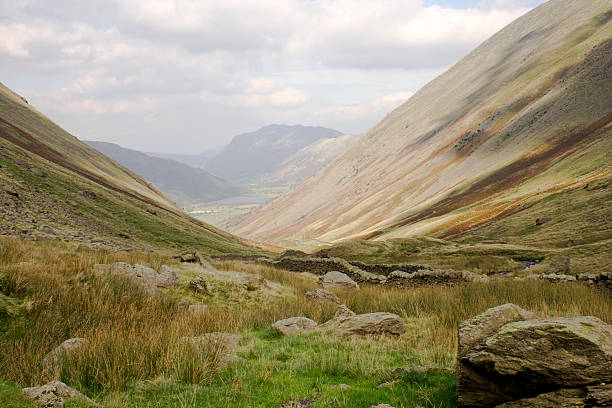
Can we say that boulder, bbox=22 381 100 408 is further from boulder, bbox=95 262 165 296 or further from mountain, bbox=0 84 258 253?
mountain, bbox=0 84 258 253

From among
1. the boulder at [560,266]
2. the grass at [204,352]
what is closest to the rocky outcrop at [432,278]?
the boulder at [560,266]

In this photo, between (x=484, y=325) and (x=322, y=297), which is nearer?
(x=484, y=325)

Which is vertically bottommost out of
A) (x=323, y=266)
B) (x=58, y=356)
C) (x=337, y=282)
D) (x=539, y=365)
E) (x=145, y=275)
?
(x=323, y=266)

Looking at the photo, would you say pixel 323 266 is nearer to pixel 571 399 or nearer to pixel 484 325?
pixel 484 325

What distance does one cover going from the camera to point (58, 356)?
6.69 metres

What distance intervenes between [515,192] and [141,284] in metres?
71.5

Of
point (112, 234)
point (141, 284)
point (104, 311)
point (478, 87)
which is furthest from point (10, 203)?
point (478, 87)

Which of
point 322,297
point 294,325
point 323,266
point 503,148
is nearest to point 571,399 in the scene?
point 294,325

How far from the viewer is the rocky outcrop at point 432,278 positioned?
72.7 feet

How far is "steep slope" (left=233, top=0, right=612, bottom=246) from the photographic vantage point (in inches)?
2680

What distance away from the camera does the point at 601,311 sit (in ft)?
32.9

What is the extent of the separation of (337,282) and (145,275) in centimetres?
1289

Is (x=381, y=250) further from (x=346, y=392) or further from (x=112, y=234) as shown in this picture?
(x=346, y=392)

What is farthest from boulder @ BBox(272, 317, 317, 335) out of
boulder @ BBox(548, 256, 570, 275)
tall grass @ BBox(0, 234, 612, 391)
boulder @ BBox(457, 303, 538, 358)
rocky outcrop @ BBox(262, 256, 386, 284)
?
boulder @ BBox(548, 256, 570, 275)
